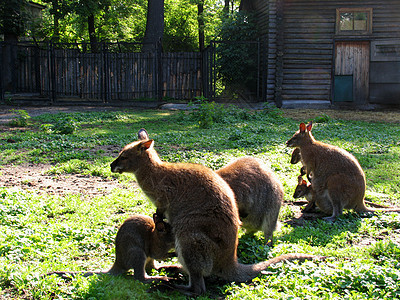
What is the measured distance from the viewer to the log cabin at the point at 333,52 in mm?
21438

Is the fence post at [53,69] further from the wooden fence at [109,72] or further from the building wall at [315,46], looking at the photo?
the building wall at [315,46]

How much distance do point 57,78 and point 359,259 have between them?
21195 millimetres

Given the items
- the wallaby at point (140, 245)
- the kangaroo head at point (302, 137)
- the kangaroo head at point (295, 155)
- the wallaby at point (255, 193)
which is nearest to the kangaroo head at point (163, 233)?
the wallaby at point (140, 245)

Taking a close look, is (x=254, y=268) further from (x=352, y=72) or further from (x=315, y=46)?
(x=352, y=72)

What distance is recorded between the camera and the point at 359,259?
14.9ft

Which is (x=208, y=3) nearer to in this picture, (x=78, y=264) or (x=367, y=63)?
(x=367, y=63)

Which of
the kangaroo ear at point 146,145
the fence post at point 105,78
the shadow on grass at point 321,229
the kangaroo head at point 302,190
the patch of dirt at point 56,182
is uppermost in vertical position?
the fence post at point 105,78

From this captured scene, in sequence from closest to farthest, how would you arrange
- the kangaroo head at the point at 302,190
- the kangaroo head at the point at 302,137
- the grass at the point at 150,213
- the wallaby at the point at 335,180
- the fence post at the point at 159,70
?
the grass at the point at 150,213 < the wallaby at the point at 335,180 < the kangaroo head at the point at 302,190 < the kangaroo head at the point at 302,137 < the fence post at the point at 159,70

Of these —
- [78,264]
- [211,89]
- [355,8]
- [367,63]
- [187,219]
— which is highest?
[355,8]

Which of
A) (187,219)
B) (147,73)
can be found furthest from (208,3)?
(187,219)

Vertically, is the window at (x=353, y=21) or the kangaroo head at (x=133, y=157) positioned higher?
the window at (x=353, y=21)

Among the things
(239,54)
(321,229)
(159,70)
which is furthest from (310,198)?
(239,54)

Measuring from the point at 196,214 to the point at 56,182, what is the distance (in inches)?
178

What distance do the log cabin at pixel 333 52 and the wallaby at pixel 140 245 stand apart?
714 inches
